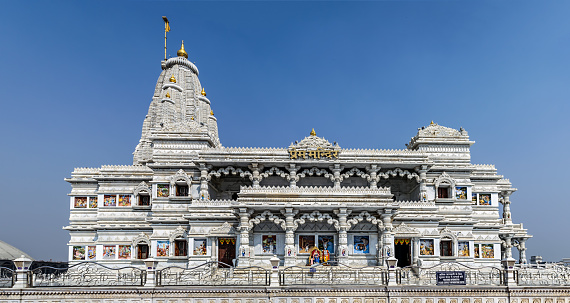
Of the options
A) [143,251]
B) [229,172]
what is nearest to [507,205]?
[229,172]

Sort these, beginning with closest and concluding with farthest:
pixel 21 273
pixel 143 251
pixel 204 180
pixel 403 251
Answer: pixel 21 273
pixel 403 251
pixel 204 180
pixel 143 251

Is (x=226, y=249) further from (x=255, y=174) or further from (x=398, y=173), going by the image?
(x=398, y=173)

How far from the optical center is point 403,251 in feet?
112

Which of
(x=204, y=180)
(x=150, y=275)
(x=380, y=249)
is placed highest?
(x=204, y=180)

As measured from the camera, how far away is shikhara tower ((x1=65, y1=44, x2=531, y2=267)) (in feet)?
104

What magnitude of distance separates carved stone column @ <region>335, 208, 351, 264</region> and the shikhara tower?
0.07 m

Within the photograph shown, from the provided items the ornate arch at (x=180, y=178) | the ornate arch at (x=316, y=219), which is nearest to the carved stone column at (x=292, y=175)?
the ornate arch at (x=316, y=219)

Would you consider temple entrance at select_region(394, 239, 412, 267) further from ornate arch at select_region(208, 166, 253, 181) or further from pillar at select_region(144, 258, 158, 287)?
pillar at select_region(144, 258, 158, 287)

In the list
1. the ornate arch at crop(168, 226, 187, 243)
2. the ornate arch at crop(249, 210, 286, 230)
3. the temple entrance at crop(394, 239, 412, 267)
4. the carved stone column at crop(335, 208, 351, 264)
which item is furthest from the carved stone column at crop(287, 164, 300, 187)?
the ornate arch at crop(168, 226, 187, 243)

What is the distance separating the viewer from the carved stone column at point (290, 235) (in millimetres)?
31109

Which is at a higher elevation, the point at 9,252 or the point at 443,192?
the point at 443,192

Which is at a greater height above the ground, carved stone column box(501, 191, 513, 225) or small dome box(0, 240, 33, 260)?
carved stone column box(501, 191, 513, 225)

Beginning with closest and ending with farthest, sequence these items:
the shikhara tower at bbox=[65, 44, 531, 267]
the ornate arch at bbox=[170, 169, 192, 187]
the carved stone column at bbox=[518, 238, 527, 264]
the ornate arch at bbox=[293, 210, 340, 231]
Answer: the ornate arch at bbox=[293, 210, 340, 231] < the shikhara tower at bbox=[65, 44, 531, 267] < the ornate arch at bbox=[170, 169, 192, 187] < the carved stone column at bbox=[518, 238, 527, 264]

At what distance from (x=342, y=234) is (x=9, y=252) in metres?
32.4
